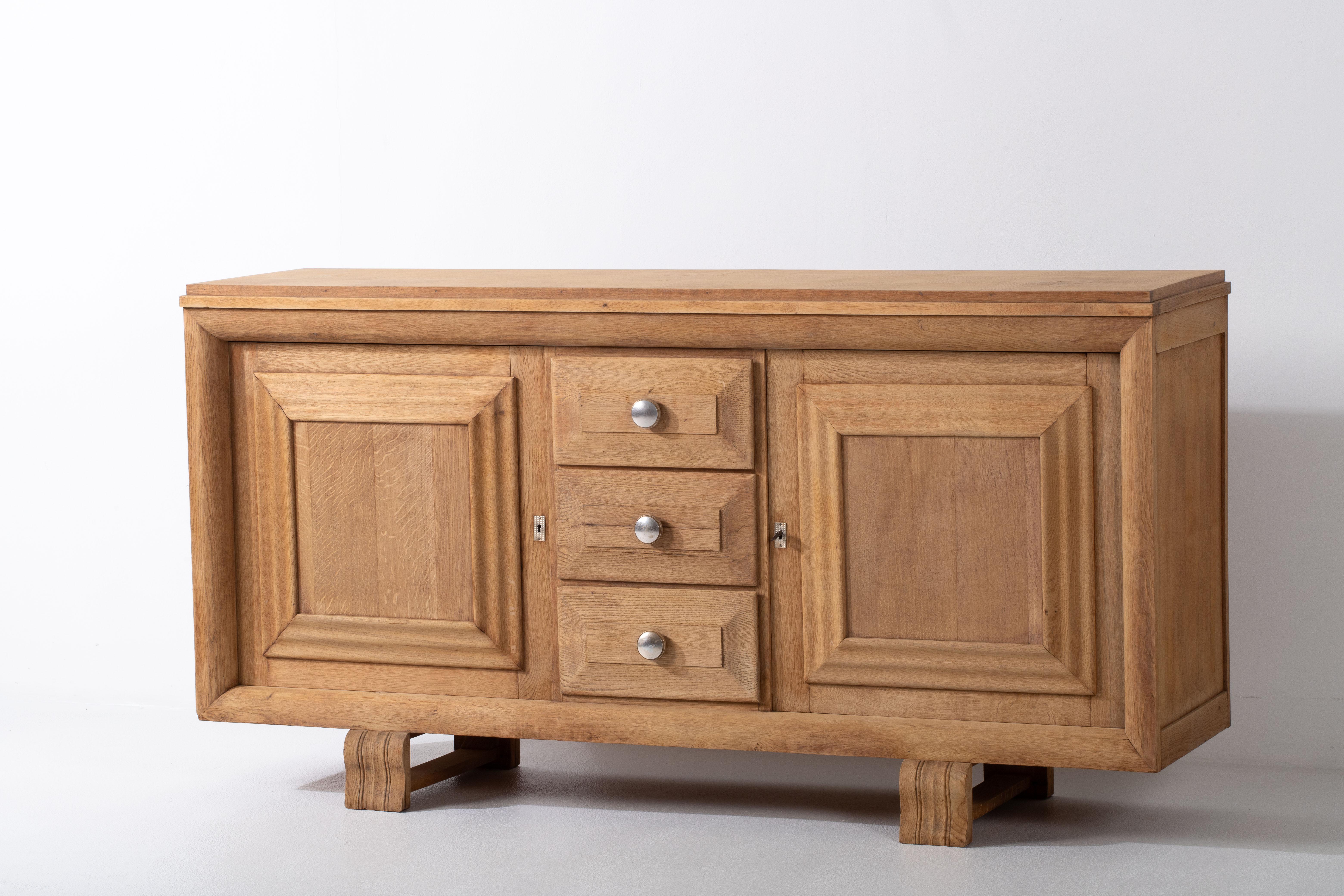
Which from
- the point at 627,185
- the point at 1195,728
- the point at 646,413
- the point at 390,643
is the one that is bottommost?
the point at 1195,728

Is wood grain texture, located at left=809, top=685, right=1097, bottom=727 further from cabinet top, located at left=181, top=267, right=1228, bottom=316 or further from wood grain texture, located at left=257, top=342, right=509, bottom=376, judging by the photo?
wood grain texture, located at left=257, top=342, right=509, bottom=376

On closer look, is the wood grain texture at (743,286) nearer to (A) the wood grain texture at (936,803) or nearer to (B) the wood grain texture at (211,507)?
(B) the wood grain texture at (211,507)

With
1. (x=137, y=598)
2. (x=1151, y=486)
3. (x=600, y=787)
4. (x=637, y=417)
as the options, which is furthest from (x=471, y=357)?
(x=137, y=598)

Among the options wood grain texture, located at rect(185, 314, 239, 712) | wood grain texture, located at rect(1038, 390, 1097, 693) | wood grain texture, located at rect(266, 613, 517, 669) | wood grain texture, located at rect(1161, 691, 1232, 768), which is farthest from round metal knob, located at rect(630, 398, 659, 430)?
wood grain texture, located at rect(1161, 691, 1232, 768)

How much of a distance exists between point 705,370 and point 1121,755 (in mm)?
755

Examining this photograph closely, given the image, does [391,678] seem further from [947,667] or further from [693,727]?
[947,667]

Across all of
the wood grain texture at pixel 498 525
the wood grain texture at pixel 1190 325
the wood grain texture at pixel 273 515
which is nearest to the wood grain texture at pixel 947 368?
the wood grain texture at pixel 1190 325

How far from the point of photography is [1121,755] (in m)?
2.44

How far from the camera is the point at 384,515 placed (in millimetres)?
2705

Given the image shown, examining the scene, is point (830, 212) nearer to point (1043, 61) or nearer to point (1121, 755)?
point (1043, 61)

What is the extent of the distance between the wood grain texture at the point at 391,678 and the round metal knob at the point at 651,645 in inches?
8.1

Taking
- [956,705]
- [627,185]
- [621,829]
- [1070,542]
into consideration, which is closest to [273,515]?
[621,829]

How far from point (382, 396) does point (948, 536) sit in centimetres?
84

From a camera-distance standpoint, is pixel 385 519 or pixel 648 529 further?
pixel 385 519
